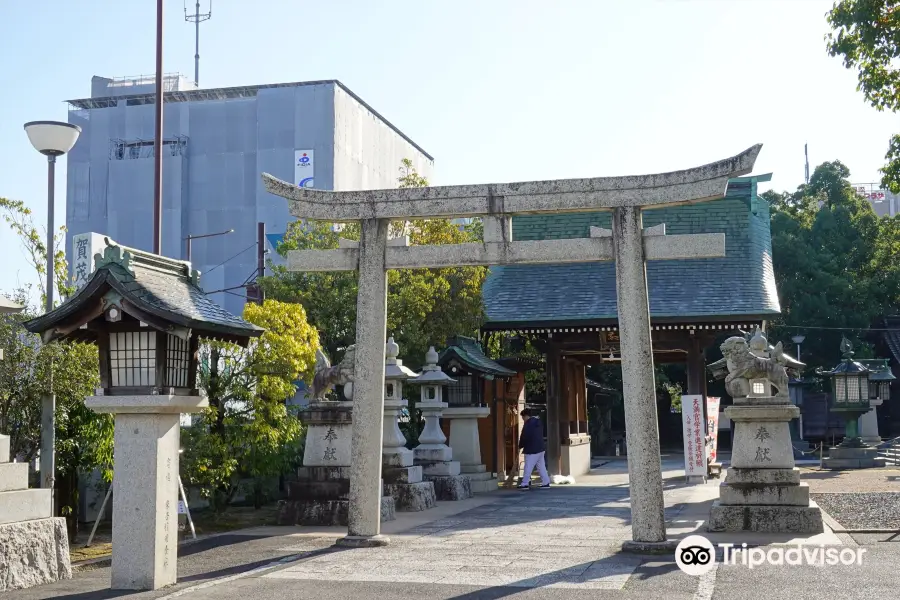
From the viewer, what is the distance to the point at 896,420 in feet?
129

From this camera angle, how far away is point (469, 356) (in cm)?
2081

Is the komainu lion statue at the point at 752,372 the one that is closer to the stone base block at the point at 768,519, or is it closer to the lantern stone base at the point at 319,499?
the stone base block at the point at 768,519

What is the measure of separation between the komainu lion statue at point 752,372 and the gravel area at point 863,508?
208 cm

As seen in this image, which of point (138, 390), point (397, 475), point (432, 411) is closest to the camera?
point (138, 390)

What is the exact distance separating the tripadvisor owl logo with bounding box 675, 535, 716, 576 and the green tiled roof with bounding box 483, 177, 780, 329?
39.3ft

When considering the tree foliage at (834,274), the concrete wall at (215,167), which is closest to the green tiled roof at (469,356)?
the concrete wall at (215,167)

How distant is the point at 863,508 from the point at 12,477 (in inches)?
491

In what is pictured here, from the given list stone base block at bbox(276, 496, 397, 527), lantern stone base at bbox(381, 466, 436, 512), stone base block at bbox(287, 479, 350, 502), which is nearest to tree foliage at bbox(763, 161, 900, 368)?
lantern stone base at bbox(381, 466, 436, 512)

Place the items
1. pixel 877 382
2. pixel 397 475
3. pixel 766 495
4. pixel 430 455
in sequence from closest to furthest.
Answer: pixel 766 495 < pixel 397 475 < pixel 430 455 < pixel 877 382

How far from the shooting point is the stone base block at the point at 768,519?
11812 mm

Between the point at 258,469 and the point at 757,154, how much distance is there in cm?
888

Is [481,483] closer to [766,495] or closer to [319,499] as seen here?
[319,499]

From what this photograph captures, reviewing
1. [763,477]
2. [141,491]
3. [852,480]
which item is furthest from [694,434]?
[141,491]

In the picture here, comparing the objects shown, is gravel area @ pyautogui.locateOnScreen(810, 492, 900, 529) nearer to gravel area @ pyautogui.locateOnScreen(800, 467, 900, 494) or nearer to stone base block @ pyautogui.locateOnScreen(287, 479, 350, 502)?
gravel area @ pyautogui.locateOnScreen(800, 467, 900, 494)
